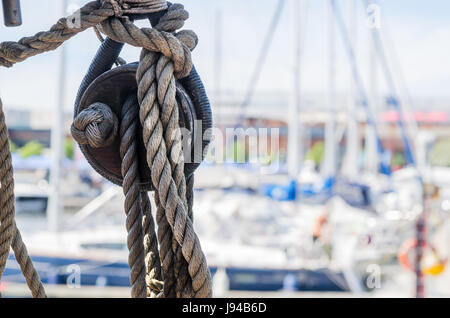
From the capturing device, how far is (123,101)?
90 centimetres

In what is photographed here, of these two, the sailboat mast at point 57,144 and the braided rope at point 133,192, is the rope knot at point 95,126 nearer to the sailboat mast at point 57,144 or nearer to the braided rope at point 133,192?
the braided rope at point 133,192

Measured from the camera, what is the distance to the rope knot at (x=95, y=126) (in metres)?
0.84

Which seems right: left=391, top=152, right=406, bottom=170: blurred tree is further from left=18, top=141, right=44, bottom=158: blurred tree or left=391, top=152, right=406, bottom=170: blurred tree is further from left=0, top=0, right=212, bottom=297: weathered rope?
left=0, top=0, right=212, bottom=297: weathered rope

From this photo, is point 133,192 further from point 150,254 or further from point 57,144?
point 57,144

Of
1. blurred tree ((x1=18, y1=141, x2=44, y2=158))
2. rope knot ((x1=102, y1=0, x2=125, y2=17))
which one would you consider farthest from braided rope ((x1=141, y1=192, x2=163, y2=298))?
blurred tree ((x1=18, y1=141, x2=44, y2=158))

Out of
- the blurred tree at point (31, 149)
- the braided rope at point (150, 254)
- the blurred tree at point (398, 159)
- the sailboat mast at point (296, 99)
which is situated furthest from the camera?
the blurred tree at point (398, 159)

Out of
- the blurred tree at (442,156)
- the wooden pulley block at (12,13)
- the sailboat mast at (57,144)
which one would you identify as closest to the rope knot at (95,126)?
the wooden pulley block at (12,13)

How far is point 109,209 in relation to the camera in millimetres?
6410

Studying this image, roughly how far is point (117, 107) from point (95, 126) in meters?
0.08

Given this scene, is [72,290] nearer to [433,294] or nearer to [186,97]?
[433,294]

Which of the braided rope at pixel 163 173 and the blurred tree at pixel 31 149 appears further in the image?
the blurred tree at pixel 31 149

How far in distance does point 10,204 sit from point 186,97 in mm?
390

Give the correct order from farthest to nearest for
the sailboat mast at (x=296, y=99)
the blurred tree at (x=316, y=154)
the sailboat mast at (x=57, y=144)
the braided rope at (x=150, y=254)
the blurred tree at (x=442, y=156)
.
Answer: the blurred tree at (x=316, y=154)
the blurred tree at (x=442, y=156)
the sailboat mast at (x=296, y=99)
the sailboat mast at (x=57, y=144)
the braided rope at (x=150, y=254)
